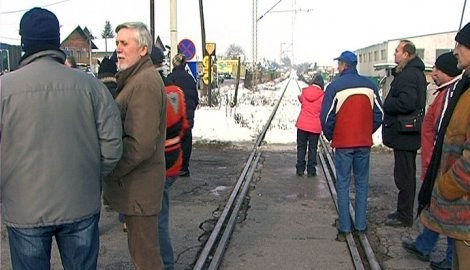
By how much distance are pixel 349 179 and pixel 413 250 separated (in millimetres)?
1064

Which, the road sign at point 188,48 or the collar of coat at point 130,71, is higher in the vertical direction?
the road sign at point 188,48

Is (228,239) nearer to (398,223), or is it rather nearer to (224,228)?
(224,228)

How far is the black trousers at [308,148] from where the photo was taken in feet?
32.3

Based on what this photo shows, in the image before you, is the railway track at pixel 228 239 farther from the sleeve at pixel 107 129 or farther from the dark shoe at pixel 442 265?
the sleeve at pixel 107 129

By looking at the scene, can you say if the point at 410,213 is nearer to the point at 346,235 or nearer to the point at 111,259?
the point at 346,235

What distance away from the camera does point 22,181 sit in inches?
111

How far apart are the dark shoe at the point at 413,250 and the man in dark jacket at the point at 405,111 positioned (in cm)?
86

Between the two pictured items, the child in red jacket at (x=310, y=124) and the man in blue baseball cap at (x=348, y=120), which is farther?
the child in red jacket at (x=310, y=124)

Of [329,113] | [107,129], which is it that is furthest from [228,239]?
[107,129]

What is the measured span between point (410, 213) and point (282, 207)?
1850 mm

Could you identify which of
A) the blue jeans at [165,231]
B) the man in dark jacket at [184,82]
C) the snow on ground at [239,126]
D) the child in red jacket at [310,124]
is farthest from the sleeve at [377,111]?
the snow on ground at [239,126]

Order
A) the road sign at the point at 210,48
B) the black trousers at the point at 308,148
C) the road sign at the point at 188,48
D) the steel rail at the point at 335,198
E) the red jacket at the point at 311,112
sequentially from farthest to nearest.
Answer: the road sign at the point at 210,48
the road sign at the point at 188,48
the black trousers at the point at 308,148
the red jacket at the point at 311,112
the steel rail at the point at 335,198

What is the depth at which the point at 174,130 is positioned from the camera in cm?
426

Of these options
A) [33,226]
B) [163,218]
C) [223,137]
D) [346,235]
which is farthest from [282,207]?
[223,137]
